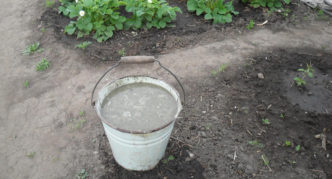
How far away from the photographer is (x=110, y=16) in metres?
3.99

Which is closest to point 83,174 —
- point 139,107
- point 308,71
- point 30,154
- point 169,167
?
point 30,154

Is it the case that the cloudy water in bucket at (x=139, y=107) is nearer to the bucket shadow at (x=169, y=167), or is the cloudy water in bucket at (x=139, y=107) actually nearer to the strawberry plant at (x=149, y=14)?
the bucket shadow at (x=169, y=167)

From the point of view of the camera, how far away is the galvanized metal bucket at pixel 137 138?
1841 mm

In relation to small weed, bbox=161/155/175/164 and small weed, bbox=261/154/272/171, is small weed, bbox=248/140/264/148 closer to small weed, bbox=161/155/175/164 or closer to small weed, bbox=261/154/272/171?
small weed, bbox=261/154/272/171

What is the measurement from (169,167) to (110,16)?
8.50 ft

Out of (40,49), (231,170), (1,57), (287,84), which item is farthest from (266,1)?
(1,57)

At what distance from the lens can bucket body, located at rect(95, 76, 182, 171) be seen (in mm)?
1842

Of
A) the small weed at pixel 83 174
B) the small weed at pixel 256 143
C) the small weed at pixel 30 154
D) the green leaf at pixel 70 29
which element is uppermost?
the green leaf at pixel 70 29

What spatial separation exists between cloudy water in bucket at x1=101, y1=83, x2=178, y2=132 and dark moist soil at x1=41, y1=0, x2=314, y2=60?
1637mm

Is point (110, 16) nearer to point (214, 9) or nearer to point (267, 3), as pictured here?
point (214, 9)

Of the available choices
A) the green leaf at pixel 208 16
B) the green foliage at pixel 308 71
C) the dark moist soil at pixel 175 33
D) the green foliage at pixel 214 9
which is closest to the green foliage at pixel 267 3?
the dark moist soil at pixel 175 33

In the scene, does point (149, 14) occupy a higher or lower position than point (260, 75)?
higher

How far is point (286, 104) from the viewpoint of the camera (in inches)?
117

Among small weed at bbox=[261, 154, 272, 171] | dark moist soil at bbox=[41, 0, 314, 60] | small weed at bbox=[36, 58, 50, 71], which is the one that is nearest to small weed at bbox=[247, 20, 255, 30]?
dark moist soil at bbox=[41, 0, 314, 60]
